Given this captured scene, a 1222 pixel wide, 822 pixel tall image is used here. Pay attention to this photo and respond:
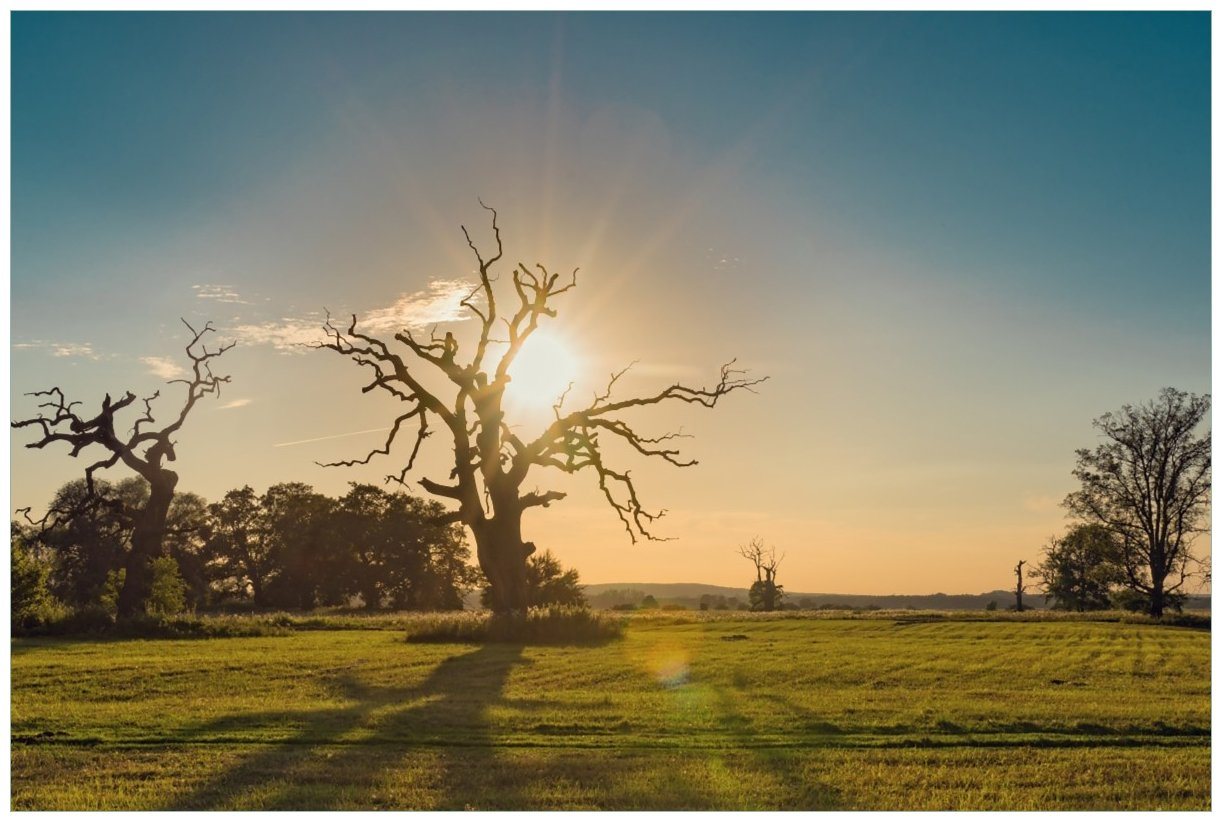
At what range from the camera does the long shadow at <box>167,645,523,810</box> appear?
10609 mm

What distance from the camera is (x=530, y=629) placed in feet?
107

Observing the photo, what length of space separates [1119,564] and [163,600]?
52.3 m

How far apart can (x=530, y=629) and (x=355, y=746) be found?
19621 millimetres

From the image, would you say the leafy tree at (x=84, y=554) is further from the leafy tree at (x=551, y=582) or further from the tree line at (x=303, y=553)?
the leafy tree at (x=551, y=582)

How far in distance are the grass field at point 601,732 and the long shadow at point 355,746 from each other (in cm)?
4

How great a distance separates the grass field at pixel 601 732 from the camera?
35.8 feet

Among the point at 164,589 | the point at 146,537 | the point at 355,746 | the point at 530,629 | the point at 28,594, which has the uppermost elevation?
the point at 146,537

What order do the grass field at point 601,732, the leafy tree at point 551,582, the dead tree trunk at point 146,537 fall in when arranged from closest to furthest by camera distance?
the grass field at point 601,732, the dead tree trunk at point 146,537, the leafy tree at point 551,582

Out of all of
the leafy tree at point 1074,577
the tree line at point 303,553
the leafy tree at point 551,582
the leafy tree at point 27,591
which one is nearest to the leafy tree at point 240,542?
the tree line at point 303,553

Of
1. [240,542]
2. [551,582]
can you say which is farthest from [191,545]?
[551,582]

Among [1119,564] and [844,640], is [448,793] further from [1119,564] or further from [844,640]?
[1119,564]

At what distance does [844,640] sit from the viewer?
33469mm

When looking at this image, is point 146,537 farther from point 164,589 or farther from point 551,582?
point 551,582

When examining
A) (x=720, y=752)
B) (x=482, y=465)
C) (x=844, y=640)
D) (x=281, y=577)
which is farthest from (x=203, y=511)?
(x=720, y=752)
